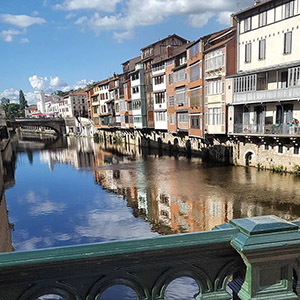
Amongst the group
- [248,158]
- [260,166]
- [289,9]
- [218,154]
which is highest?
[289,9]

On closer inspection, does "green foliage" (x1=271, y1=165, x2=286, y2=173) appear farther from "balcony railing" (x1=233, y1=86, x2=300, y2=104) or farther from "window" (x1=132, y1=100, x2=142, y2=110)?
"window" (x1=132, y1=100, x2=142, y2=110)

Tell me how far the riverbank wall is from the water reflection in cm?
139

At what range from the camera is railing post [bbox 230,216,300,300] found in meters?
1.97

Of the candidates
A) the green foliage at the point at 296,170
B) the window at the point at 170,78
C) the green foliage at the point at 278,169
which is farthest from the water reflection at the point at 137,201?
the window at the point at 170,78

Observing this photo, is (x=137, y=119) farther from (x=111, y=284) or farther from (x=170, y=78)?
(x=111, y=284)

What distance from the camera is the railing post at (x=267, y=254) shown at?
1.97m

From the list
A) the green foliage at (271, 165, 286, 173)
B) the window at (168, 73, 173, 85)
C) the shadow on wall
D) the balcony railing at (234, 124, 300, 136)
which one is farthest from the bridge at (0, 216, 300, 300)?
the window at (168, 73, 173, 85)

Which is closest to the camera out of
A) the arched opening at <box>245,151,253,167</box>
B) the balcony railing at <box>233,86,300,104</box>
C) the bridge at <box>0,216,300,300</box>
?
the bridge at <box>0,216,300,300</box>

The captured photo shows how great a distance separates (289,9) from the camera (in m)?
22.5

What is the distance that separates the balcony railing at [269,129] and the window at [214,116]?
7.34ft

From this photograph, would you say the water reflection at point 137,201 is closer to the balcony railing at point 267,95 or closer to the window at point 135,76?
the balcony railing at point 267,95

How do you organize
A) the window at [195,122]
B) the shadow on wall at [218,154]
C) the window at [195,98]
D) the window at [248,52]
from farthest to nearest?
the window at [195,122] < the window at [195,98] < the shadow on wall at [218,154] < the window at [248,52]

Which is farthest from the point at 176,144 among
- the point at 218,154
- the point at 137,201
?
the point at 137,201

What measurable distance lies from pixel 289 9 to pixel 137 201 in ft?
68.4
